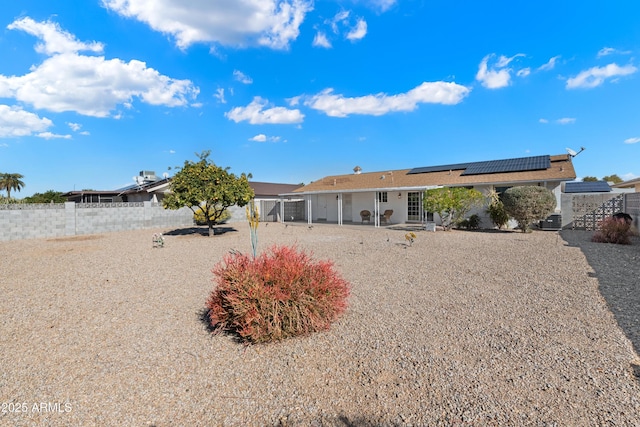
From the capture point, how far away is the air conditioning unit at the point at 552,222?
14781mm

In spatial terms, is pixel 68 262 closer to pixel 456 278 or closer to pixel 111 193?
pixel 456 278

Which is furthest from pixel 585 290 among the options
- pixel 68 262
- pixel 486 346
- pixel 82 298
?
pixel 68 262

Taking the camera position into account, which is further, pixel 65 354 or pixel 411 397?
pixel 65 354

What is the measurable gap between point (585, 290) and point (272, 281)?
586 centimetres

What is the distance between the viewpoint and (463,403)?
104 inches

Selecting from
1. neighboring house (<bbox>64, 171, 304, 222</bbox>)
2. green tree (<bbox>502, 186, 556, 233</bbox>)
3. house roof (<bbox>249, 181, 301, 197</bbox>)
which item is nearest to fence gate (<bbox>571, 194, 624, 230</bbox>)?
green tree (<bbox>502, 186, 556, 233</bbox>)

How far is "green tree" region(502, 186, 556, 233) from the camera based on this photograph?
43.7 feet

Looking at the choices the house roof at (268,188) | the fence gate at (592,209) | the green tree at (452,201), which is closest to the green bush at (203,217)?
the house roof at (268,188)

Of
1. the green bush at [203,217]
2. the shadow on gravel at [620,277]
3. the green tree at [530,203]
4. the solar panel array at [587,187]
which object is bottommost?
the shadow on gravel at [620,277]

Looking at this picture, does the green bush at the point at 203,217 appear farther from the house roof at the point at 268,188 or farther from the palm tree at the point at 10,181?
the palm tree at the point at 10,181

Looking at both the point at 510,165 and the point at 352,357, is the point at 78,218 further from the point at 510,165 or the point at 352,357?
the point at 510,165

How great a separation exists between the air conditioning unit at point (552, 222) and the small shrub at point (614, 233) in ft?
12.9

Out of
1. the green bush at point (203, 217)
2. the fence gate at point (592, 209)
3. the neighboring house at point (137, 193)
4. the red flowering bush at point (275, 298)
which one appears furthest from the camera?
the neighboring house at point (137, 193)

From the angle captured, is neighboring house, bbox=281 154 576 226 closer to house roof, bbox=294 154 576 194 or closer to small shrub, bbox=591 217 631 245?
house roof, bbox=294 154 576 194
